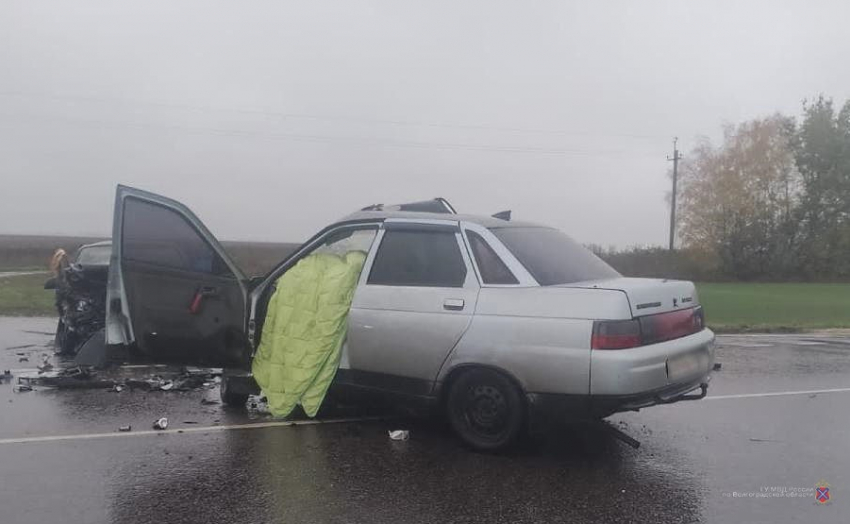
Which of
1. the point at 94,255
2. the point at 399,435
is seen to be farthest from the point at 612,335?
the point at 94,255

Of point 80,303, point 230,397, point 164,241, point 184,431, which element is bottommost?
point 184,431

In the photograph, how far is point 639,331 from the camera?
4.87 m

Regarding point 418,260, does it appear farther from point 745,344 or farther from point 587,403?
point 745,344

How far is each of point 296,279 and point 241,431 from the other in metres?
1.32

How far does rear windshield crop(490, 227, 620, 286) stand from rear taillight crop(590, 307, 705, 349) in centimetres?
60

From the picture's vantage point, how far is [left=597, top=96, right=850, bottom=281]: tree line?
53.2 meters

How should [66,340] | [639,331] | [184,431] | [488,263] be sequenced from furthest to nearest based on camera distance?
[66,340] < [184,431] < [488,263] < [639,331]

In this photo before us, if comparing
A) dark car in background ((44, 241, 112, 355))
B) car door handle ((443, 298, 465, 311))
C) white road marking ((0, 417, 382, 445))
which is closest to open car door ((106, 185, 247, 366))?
white road marking ((0, 417, 382, 445))

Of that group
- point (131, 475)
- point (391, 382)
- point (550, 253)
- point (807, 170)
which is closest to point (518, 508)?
point (391, 382)

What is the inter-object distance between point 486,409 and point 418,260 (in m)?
1.26

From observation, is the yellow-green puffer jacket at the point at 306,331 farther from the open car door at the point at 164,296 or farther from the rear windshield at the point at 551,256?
the rear windshield at the point at 551,256

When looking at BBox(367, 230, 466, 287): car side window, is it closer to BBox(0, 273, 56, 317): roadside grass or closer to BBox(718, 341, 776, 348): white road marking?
BBox(718, 341, 776, 348): white road marking

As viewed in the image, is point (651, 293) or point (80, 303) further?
point (80, 303)

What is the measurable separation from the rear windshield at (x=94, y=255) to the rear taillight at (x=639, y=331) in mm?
8217
